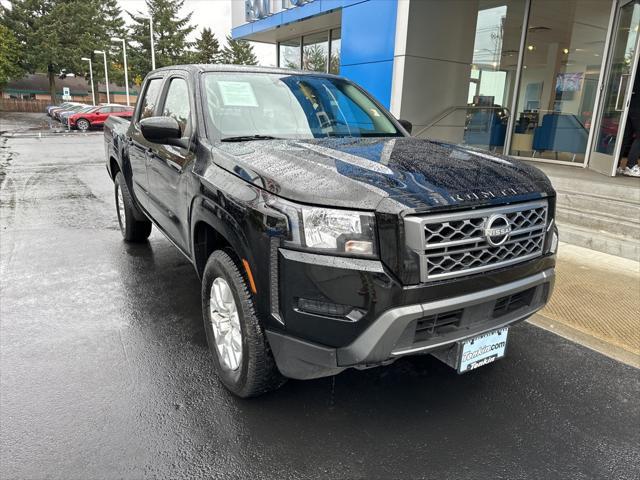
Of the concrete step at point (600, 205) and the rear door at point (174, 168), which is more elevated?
the rear door at point (174, 168)

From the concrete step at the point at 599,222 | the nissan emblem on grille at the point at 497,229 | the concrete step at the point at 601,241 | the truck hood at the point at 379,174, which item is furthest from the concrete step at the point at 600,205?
the nissan emblem on grille at the point at 497,229

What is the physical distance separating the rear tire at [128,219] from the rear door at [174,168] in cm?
117

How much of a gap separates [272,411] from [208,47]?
8197cm

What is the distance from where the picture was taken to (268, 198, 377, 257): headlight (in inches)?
84.0

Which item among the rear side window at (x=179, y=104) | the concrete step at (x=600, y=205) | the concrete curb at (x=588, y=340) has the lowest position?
the concrete curb at (x=588, y=340)

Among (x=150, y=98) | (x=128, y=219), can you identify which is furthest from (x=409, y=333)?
(x=128, y=219)

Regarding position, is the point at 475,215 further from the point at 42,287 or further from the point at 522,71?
the point at 522,71

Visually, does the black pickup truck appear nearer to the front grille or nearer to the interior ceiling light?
the front grille

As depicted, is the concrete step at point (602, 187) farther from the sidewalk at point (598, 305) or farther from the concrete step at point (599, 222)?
the sidewalk at point (598, 305)

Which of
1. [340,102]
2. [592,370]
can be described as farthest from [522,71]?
[592,370]

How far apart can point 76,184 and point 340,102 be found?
8482mm

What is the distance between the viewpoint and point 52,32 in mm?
55375

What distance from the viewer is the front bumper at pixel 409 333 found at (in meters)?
2.11

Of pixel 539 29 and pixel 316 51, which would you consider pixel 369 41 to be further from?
pixel 316 51
